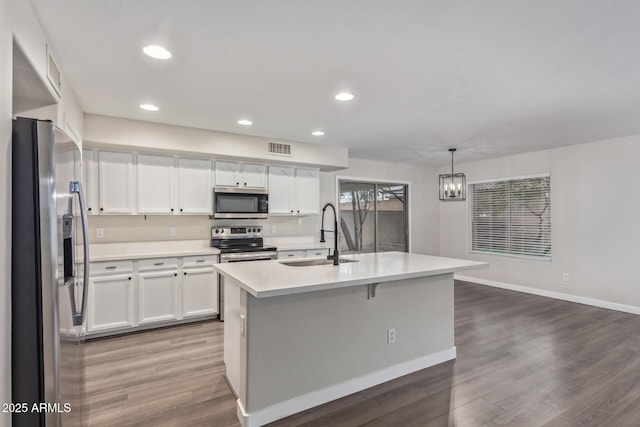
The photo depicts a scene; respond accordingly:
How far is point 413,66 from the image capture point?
2373 millimetres

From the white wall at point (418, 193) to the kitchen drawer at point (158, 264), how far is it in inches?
138

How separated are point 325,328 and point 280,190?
285 centimetres

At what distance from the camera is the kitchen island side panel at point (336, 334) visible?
213 centimetres

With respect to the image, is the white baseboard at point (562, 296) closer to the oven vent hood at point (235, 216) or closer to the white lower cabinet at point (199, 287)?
the oven vent hood at point (235, 216)

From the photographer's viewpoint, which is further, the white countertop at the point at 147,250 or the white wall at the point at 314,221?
the white wall at the point at 314,221

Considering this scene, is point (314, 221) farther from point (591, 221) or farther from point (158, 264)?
point (591, 221)

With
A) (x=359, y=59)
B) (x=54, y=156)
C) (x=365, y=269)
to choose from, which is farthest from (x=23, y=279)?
(x=359, y=59)

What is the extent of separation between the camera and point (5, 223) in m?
1.27

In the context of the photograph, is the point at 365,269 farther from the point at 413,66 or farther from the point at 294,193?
the point at 294,193

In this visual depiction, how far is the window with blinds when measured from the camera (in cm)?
543

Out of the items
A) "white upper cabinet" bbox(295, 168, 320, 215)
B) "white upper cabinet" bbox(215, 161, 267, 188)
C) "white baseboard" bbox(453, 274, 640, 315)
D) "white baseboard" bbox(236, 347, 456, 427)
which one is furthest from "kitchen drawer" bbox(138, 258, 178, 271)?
"white baseboard" bbox(453, 274, 640, 315)

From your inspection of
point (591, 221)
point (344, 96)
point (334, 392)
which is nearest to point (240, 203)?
point (344, 96)

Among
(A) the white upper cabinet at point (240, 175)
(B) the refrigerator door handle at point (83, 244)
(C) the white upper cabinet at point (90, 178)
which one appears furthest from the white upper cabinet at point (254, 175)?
(B) the refrigerator door handle at point (83, 244)

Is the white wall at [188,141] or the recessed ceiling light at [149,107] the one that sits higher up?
the recessed ceiling light at [149,107]
